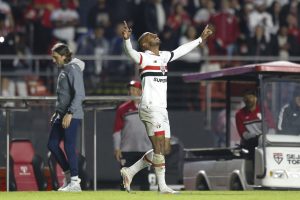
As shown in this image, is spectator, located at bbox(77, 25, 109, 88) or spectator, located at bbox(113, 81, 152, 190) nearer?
spectator, located at bbox(113, 81, 152, 190)


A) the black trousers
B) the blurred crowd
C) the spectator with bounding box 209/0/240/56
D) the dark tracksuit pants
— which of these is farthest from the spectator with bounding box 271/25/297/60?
the dark tracksuit pants

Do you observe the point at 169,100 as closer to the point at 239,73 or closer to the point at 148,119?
the point at 239,73

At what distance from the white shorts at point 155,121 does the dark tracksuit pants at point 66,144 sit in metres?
1.69

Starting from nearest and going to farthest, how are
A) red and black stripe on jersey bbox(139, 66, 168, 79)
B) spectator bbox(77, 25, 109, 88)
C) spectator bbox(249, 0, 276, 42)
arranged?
red and black stripe on jersey bbox(139, 66, 168, 79), spectator bbox(77, 25, 109, 88), spectator bbox(249, 0, 276, 42)

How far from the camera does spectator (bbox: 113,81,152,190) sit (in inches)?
952

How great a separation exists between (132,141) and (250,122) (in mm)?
1901

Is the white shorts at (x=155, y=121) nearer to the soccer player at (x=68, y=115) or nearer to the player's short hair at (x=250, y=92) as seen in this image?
the soccer player at (x=68, y=115)

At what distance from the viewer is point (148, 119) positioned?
786 inches

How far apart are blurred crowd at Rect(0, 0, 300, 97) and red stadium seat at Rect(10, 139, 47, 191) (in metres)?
6.23

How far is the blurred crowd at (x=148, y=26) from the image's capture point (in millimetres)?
32594

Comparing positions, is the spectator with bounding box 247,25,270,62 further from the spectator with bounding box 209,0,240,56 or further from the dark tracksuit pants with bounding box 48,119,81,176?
the dark tracksuit pants with bounding box 48,119,81,176

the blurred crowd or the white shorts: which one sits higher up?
the blurred crowd

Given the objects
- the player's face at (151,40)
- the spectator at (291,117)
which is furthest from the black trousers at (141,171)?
the player's face at (151,40)

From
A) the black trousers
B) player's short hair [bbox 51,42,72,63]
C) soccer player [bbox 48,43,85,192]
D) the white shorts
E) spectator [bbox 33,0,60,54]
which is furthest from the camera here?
spectator [bbox 33,0,60,54]
